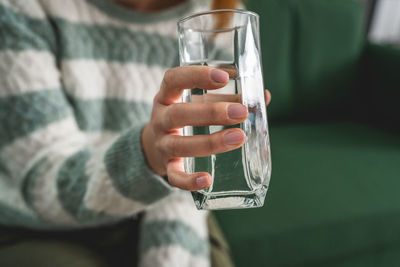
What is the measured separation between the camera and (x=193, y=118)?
0.29 m

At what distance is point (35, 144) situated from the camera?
0.53 meters

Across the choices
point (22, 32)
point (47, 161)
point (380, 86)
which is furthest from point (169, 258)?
point (380, 86)

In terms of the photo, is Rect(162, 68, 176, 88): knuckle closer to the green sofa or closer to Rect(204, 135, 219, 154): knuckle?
Rect(204, 135, 219, 154): knuckle

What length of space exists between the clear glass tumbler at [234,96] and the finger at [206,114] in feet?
0.09

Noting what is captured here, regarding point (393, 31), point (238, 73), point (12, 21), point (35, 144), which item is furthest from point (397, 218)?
point (393, 31)

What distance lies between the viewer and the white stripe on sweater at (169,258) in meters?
0.54

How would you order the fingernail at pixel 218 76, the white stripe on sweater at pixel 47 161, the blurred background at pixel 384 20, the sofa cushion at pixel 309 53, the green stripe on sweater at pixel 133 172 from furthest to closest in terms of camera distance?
the blurred background at pixel 384 20
the sofa cushion at pixel 309 53
the white stripe on sweater at pixel 47 161
the green stripe on sweater at pixel 133 172
the fingernail at pixel 218 76

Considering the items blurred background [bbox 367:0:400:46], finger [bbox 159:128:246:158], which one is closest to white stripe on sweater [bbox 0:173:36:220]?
finger [bbox 159:128:246:158]

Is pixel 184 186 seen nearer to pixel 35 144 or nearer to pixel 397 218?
pixel 35 144

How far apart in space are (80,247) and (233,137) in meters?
0.40

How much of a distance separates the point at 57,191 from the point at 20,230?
16 centimetres

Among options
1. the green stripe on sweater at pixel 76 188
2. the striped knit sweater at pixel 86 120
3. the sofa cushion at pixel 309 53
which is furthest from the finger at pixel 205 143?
the sofa cushion at pixel 309 53

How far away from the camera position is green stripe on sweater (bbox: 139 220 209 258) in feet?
1.84

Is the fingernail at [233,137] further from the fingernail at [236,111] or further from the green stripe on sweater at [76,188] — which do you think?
the green stripe on sweater at [76,188]
